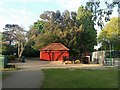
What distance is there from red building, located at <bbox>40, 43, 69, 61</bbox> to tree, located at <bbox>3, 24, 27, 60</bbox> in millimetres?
6818

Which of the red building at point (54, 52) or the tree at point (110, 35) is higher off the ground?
the tree at point (110, 35)

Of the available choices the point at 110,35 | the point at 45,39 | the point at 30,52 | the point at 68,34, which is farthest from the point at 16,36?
the point at 110,35

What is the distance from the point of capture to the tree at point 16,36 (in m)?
78.9

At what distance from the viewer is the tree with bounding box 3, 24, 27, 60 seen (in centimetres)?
7888

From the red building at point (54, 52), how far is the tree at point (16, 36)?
6818 millimetres

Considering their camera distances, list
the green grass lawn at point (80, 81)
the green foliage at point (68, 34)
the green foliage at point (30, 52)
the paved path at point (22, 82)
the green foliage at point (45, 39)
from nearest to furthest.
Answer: the green grass lawn at point (80, 81) → the paved path at point (22, 82) → the green foliage at point (68, 34) → the green foliage at point (45, 39) → the green foliage at point (30, 52)

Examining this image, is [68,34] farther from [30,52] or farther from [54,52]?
[30,52]

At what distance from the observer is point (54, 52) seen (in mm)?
72750

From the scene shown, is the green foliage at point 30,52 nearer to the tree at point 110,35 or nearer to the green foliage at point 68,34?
the green foliage at point 68,34

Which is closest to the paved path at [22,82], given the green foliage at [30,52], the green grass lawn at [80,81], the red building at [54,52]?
the green grass lawn at [80,81]

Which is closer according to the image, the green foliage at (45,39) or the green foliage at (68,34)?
the green foliage at (68,34)

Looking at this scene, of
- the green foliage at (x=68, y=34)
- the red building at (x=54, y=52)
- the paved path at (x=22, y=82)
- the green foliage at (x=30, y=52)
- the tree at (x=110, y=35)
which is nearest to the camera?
the paved path at (x=22, y=82)

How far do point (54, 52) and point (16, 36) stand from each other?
1712 cm

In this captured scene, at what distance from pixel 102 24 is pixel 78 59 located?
44.4m
